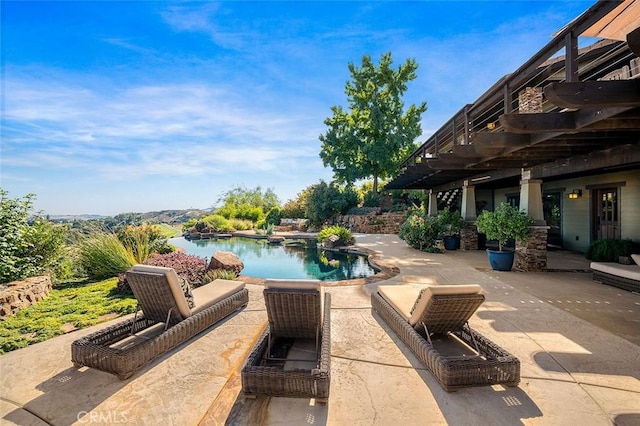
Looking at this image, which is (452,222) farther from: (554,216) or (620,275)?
(620,275)

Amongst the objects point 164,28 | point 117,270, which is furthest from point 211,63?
point 117,270

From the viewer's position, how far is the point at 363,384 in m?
2.65

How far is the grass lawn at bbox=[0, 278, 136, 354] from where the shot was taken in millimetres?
3625

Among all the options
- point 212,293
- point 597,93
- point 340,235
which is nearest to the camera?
point 597,93

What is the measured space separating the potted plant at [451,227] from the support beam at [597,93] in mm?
7883

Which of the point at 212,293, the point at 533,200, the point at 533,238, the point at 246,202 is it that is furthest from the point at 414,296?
the point at 246,202

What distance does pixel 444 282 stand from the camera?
6.11m

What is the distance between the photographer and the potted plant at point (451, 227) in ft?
35.6

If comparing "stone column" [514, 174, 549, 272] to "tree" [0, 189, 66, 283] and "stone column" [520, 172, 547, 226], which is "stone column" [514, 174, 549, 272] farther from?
"tree" [0, 189, 66, 283]

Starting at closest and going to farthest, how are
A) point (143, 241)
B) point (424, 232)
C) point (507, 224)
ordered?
1. point (507, 224)
2. point (143, 241)
3. point (424, 232)

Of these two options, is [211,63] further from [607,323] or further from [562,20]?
[607,323]

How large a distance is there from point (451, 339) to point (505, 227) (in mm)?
4818

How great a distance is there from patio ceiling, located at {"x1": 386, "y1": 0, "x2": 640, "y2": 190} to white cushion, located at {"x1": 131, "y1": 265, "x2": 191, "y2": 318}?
4449 mm

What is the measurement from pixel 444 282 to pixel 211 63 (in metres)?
9.60
